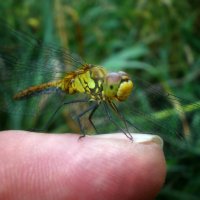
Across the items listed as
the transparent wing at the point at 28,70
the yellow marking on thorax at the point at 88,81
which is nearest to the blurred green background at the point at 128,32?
the transparent wing at the point at 28,70

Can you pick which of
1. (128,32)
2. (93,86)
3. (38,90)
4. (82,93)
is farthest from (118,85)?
(128,32)

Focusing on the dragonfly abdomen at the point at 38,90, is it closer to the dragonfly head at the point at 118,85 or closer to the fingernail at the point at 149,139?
A: the dragonfly head at the point at 118,85

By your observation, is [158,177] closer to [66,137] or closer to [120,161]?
[120,161]

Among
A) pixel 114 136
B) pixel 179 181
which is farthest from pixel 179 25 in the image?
pixel 114 136

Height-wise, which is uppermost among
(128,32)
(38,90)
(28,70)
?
(128,32)

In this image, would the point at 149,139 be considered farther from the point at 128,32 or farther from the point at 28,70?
the point at 128,32

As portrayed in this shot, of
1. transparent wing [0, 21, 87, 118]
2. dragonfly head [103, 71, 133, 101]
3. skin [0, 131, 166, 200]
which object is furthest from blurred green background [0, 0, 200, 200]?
skin [0, 131, 166, 200]
